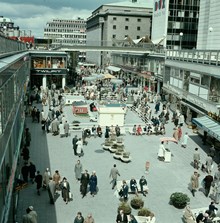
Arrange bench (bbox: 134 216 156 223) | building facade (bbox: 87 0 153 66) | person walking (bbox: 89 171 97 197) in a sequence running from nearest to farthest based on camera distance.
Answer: bench (bbox: 134 216 156 223)
person walking (bbox: 89 171 97 197)
building facade (bbox: 87 0 153 66)

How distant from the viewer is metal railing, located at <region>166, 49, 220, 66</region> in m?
27.5

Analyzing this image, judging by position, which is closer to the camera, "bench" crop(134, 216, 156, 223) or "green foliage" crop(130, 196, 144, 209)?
"bench" crop(134, 216, 156, 223)

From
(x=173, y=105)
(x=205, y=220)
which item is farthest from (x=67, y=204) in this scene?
(x=173, y=105)

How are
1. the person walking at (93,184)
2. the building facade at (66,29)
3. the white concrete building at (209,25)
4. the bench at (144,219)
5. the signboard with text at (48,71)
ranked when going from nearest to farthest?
1. the bench at (144,219)
2. the person walking at (93,184)
3. the signboard with text at (48,71)
4. the white concrete building at (209,25)
5. the building facade at (66,29)

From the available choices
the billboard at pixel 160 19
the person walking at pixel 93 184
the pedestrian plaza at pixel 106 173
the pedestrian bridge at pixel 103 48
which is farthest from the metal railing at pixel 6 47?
the billboard at pixel 160 19

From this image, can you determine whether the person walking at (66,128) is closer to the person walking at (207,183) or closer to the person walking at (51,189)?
the person walking at (51,189)

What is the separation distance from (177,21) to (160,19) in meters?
5.03

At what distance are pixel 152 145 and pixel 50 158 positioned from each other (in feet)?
26.1

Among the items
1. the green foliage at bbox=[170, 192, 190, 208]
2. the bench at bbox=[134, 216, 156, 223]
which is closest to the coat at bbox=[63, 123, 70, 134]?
the green foliage at bbox=[170, 192, 190, 208]

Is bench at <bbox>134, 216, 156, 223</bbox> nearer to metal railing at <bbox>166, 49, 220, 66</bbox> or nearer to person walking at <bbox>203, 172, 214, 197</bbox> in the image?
person walking at <bbox>203, 172, 214, 197</bbox>

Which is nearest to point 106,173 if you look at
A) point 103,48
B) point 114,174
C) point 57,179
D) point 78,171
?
point 78,171

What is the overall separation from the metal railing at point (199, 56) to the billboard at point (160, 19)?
3769 cm

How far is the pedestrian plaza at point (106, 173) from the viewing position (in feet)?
49.0

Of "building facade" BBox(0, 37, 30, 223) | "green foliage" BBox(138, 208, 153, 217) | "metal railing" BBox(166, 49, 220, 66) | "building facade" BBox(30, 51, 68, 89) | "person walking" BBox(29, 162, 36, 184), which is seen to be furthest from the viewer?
"building facade" BBox(30, 51, 68, 89)
